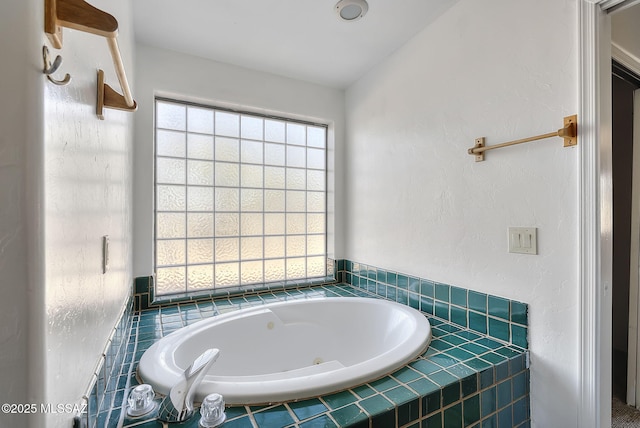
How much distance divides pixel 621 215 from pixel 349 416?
2217 mm

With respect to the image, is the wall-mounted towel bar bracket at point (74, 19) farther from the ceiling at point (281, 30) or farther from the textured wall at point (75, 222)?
the ceiling at point (281, 30)

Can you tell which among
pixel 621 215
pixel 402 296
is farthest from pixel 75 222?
pixel 621 215

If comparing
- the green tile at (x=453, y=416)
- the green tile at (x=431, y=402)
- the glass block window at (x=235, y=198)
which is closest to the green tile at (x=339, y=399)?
the green tile at (x=431, y=402)

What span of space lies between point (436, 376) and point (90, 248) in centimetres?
118

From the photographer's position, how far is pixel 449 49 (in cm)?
164

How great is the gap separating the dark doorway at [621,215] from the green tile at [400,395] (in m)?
1.80

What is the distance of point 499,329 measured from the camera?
1.38 metres

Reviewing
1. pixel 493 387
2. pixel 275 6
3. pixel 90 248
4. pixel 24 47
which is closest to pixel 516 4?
pixel 275 6

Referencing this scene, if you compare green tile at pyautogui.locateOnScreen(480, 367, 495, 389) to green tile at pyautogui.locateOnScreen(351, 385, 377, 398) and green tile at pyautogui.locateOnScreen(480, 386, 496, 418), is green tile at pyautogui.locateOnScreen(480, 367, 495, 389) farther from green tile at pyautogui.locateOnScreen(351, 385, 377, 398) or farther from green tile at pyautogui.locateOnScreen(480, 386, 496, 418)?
green tile at pyautogui.locateOnScreen(351, 385, 377, 398)

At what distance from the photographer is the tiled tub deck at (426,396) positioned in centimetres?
86

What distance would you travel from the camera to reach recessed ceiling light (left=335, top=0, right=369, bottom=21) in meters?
1.57

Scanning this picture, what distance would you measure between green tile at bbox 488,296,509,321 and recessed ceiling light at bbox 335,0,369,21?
1.64 meters

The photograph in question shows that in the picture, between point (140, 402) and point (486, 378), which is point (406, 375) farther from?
point (140, 402)

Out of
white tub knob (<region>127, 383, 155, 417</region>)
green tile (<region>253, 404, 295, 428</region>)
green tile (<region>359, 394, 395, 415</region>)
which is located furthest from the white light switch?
white tub knob (<region>127, 383, 155, 417</region>)
